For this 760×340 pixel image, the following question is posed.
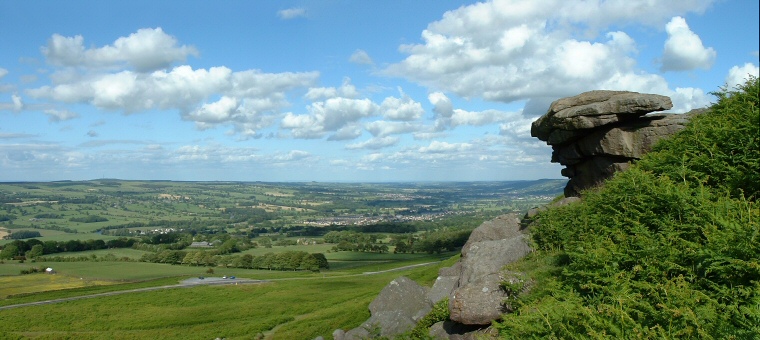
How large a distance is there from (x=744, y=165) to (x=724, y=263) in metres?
6.44

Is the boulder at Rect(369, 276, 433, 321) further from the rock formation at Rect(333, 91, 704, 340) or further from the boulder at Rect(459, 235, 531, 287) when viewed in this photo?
the boulder at Rect(459, 235, 531, 287)

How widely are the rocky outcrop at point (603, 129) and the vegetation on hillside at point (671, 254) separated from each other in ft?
20.2

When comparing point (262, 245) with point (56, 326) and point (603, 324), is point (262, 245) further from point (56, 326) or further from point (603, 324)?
point (603, 324)

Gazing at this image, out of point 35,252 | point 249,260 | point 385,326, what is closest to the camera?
point 385,326

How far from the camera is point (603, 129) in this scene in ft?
96.6

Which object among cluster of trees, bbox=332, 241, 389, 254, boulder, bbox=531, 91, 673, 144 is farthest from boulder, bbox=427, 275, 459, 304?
cluster of trees, bbox=332, 241, 389, 254

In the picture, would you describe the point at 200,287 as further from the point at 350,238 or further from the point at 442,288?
the point at 350,238

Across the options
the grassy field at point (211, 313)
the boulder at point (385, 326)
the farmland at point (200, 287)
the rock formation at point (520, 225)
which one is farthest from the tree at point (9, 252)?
the boulder at point (385, 326)

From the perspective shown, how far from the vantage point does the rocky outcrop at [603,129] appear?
1050 inches

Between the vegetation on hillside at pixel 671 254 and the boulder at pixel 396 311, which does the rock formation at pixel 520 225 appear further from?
the vegetation on hillside at pixel 671 254

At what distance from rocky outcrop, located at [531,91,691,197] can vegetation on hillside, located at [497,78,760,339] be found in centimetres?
617

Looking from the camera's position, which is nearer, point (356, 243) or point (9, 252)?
point (9, 252)

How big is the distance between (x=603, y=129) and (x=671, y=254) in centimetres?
1891

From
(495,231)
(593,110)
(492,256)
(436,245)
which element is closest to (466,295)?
(492,256)
